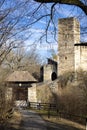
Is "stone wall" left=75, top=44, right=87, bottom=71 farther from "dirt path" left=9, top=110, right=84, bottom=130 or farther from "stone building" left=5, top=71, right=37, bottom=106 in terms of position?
"dirt path" left=9, top=110, right=84, bottom=130

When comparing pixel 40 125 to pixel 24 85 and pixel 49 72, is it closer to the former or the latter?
pixel 24 85

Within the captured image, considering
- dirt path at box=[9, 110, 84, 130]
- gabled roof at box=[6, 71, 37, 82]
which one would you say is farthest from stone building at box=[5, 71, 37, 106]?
dirt path at box=[9, 110, 84, 130]

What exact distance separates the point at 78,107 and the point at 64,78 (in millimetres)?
26457

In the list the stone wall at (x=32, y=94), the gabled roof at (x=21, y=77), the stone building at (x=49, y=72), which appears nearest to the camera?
the stone wall at (x=32, y=94)

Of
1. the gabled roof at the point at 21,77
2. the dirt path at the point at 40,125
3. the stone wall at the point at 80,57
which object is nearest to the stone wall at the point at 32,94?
the gabled roof at the point at 21,77

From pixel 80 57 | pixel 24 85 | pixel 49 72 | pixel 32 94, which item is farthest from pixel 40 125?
pixel 49 72

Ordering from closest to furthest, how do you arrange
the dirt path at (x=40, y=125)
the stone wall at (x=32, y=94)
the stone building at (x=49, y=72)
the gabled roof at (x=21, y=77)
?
the dirt path at (x=40, y=125) → the stone wall at (x=32, y=94) → the gabled roof at (x=21, y=77) → the stone building at (x=49, y=72)

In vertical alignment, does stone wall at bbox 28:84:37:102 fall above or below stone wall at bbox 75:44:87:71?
below

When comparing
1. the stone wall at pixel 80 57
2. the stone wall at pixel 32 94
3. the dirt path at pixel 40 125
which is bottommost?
the dirt path at pixel 40 125

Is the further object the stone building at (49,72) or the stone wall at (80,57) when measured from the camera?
the stone building at (49,72)

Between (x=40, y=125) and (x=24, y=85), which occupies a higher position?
(x=24, y=85)

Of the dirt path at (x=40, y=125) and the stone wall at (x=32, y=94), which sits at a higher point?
the stone wall at (x=32, y=94)

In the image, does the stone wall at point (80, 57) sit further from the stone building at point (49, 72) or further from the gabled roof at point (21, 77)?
the gabled roof at point (21, 77)

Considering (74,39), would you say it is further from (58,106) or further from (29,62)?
(58,106)
